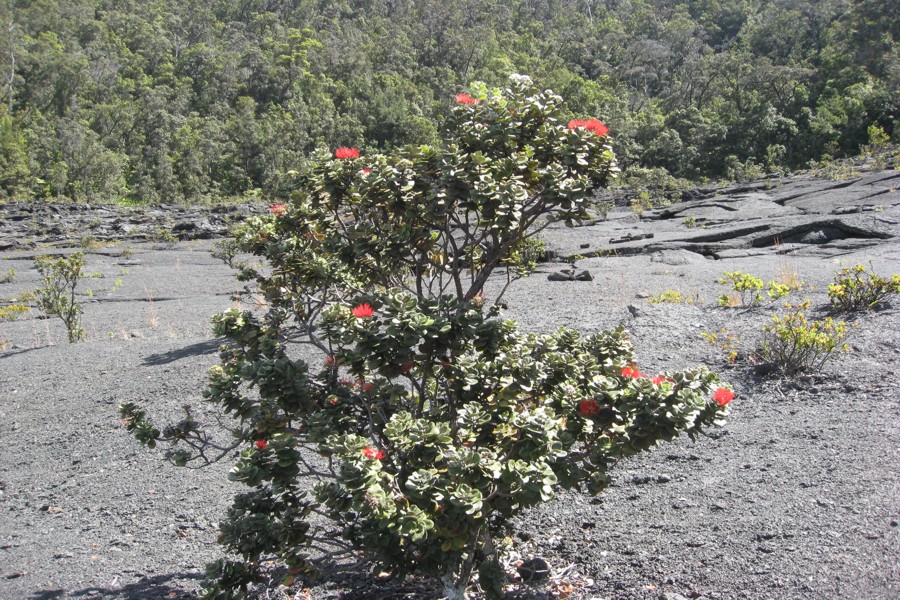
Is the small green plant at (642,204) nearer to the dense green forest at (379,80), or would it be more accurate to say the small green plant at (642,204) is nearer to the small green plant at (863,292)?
the dense green forest at (379,80)

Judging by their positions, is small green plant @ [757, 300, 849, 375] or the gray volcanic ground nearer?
the gray volcanic ground

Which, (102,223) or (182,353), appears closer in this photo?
(182,353)

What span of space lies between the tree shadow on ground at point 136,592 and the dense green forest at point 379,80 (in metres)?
26.7

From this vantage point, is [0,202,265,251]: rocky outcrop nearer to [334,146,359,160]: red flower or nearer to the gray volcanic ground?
the gray volcanic ground

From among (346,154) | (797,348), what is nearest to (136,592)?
(346,154)

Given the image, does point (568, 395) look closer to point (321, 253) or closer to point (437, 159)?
point (437, 159)

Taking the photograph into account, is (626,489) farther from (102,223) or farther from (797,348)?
(102,223)

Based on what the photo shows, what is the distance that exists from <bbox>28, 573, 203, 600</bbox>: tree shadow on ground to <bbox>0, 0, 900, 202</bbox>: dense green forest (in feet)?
87.5

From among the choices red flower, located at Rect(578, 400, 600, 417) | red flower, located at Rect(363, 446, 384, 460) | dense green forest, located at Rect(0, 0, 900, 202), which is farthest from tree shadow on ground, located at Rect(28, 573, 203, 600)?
dense green forest, located at Rect(0, 0, 900, 202)

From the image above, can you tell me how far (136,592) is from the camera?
2.96 meters

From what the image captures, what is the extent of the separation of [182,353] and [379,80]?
198ft

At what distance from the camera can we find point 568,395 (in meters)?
2.40

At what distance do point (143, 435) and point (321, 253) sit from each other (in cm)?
121

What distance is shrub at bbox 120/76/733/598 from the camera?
2.03 metres
